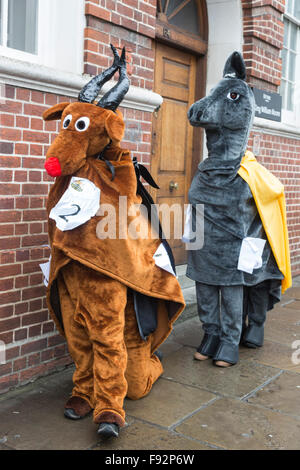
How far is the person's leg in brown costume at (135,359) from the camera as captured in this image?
3.40m

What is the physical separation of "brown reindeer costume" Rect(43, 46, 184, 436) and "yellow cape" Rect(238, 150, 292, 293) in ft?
3.75

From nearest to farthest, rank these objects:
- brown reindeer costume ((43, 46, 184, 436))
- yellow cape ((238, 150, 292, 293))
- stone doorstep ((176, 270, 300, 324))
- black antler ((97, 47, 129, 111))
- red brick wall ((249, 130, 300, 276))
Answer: brown reindeer costume ((43, 46, 184, 436)), black antler ((97, 47, 129, 111)), yellow cape ((238, 150, 292, 293)), stone doorstep ((176, 270, 300, 324)), red brick wall ((249, 130, 300, 276))

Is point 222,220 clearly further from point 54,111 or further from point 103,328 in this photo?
point 54,111

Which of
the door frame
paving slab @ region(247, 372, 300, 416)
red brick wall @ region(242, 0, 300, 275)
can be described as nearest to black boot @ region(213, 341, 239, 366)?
paving slab @ region(247, 372, 300, 416)

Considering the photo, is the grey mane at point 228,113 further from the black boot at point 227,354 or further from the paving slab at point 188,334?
the paving slab at point 188,334

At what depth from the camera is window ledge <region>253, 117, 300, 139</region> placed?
22.1 ft

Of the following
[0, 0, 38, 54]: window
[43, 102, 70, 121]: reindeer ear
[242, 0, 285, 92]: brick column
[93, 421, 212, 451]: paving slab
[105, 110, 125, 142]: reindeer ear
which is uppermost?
[242, 0, 285, 92]: brick column

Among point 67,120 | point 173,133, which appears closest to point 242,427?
point 67,120

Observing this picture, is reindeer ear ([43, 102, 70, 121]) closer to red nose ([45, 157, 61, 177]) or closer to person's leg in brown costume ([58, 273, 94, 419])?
red nose ([45, 157, 61, 177])

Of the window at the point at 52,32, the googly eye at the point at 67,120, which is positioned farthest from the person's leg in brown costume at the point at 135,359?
the window at the point at 52,32

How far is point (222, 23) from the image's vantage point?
657 cm

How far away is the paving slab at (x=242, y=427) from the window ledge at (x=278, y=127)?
4.02 metres

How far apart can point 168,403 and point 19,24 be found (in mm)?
2758

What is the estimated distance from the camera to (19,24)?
391cm
